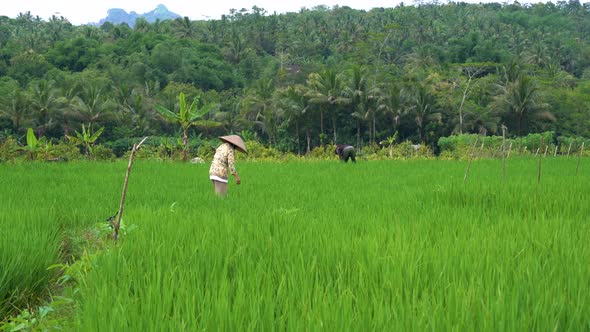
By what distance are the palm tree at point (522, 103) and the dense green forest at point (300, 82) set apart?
9 cm

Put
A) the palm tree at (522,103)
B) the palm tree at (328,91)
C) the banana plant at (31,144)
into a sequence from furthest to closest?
1. the palm tree at (328,91)
2. the palm tree at (522,103)
3. the banana plant at (31,144)

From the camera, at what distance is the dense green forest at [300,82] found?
36.7 m

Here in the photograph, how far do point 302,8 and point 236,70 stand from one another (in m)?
71.0

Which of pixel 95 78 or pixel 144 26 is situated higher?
pixel 144 26

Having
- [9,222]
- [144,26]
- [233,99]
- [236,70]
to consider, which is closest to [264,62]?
[236,70]

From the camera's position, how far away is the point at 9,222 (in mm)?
3561

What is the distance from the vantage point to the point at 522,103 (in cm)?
3469

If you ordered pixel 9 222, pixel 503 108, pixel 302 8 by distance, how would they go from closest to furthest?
1. pixel 9 222
2. pixel 503 108
3. pixel 302 8

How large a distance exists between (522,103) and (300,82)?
22.3 meters

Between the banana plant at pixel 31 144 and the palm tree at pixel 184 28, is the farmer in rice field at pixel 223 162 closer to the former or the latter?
the banana plant at pixel 31 144

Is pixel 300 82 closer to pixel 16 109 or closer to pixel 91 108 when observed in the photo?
pixel 91 108

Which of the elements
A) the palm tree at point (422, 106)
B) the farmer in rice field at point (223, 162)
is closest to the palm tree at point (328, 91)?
the palm tree at point (422, 106)

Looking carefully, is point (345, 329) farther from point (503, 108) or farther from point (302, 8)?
point (302, 8)

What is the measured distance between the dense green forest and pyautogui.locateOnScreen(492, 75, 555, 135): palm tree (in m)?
0.09
